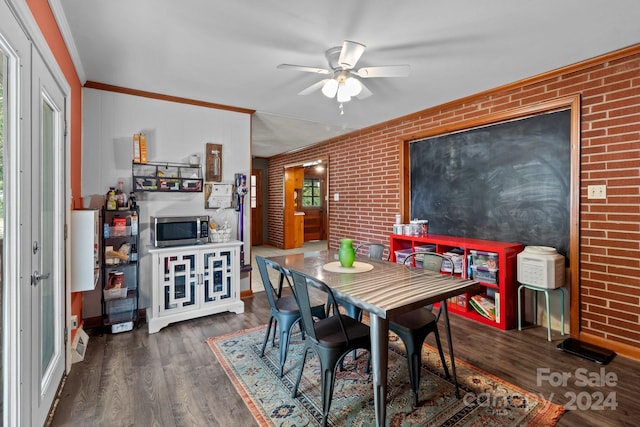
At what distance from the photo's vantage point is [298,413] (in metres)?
1.77

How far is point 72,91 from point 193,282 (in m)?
1.93

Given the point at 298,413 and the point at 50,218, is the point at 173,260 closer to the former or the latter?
the point at 50,218

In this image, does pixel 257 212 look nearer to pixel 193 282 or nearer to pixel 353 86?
pixel 193 282

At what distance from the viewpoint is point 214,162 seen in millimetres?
3551

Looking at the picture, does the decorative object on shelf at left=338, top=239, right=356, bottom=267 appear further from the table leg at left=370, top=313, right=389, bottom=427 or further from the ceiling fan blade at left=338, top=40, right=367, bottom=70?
the ceiling fan blade at left=338, top=40, right=367, bottom=70

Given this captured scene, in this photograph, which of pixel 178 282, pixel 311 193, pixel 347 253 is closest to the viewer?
pixel 347 253

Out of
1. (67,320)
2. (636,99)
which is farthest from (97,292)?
(636,99)

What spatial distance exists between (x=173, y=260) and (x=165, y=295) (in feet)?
1.13

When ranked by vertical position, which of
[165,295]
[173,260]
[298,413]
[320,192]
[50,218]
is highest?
[320,192]

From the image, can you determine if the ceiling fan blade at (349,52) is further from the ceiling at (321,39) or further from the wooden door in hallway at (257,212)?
the wooden door in hallway at (257,212)

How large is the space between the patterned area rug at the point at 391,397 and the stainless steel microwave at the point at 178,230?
127cm

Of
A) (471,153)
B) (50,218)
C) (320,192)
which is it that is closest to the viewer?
(50,218)

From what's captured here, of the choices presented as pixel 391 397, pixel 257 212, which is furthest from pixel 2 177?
pixel 257 212

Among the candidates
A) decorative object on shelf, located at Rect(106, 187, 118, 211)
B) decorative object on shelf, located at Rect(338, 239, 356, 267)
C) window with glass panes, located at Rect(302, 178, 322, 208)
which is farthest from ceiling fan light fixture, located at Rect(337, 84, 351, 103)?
window with glass panes, located at Rect(302, 178, 322, 208)
